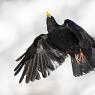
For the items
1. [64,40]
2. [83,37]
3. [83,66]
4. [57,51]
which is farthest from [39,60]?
[83,37]

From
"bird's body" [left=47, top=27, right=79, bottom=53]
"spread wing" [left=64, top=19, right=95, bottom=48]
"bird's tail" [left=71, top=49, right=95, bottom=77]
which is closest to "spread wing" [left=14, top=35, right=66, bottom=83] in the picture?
"bird's tail" [left=71, top=49, right=95, bottom=77]

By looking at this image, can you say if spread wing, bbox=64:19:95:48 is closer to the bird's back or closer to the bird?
the bird

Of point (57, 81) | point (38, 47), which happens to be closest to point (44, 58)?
point (38, 47)

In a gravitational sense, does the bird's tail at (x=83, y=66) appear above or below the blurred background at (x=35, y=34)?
below

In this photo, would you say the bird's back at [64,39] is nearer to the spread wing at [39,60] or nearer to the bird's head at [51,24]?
the bird's head at [51,24]

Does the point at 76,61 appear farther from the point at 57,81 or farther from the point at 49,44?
the point at 57,81

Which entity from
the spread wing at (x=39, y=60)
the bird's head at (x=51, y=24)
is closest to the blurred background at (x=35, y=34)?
the spread wing at (x=39, y=60)
